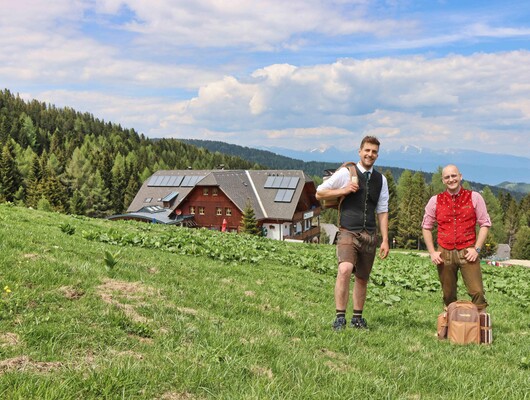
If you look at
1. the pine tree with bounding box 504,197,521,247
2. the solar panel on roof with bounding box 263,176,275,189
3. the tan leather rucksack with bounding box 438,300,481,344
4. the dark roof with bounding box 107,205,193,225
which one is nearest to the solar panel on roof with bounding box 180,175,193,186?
the dark roof with bounding box 107,205,193,225

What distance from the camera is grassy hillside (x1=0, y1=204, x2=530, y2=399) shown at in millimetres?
3684

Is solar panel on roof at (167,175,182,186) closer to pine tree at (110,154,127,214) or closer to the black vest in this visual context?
pine tree at (110,154,127,214)

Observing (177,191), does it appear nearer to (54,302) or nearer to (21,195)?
(21,195)

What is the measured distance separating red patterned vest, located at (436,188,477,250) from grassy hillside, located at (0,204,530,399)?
1.60 m

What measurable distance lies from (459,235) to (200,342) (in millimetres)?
4732

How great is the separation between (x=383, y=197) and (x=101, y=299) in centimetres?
464

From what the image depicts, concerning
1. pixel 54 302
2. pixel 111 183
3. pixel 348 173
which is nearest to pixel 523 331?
pixel 348 173

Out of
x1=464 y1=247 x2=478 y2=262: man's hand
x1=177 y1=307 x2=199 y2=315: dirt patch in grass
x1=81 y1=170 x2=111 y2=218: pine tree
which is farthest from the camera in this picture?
x1=81 y1=170 x2=111 y2=218: pine tree

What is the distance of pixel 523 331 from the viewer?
27.0ft

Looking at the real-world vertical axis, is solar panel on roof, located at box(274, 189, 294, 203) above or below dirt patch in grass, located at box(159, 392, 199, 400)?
above

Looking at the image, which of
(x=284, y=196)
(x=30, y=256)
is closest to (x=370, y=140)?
(x=30, y=256)

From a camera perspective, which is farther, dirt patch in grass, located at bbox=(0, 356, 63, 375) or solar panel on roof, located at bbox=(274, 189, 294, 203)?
solar panel on roof, located at bbox=(274, 189, 294, 203)

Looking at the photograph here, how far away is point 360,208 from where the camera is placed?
6.77 meters

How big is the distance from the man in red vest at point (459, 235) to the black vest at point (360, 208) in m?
1.28
